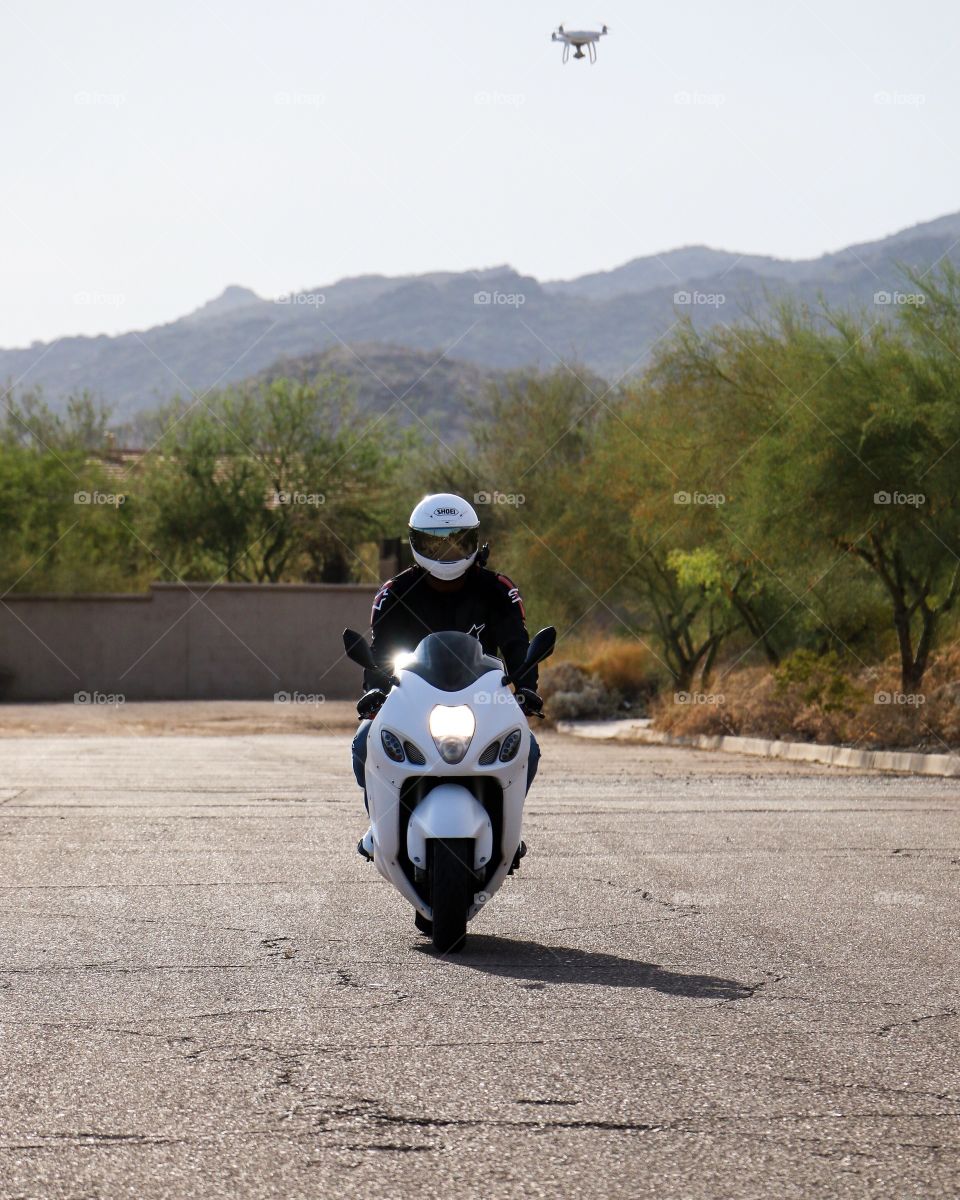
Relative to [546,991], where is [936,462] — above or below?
above

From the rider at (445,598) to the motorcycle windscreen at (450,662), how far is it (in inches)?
10.4

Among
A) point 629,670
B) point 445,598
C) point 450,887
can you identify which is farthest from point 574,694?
point 450,887

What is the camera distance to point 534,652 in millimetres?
7777

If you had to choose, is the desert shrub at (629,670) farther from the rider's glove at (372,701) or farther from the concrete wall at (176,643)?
the rider's glove at (372,701)

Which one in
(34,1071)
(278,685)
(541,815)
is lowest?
(278,685)

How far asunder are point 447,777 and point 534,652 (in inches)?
28.8

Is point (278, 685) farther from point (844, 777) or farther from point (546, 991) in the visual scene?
point (546, 991)

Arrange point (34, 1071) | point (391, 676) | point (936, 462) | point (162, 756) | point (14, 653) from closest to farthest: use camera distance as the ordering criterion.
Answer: point (34, 1071) → point (391, 676) → point (936, 462) → point (162, 756) → point (14, 653)

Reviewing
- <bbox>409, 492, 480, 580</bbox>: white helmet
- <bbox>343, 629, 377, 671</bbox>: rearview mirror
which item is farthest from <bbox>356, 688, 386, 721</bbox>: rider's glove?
<bbox>409, 492, 480, 580</bbox>: white helmet

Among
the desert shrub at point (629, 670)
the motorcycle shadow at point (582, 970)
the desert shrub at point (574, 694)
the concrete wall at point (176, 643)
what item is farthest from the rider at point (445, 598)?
the concrete wall at point (176, 643)

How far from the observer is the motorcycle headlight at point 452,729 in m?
7.37

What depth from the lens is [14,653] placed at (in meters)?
43.3

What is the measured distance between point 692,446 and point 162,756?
9.98 metres

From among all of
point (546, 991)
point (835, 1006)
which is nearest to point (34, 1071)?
point (546, 991)
